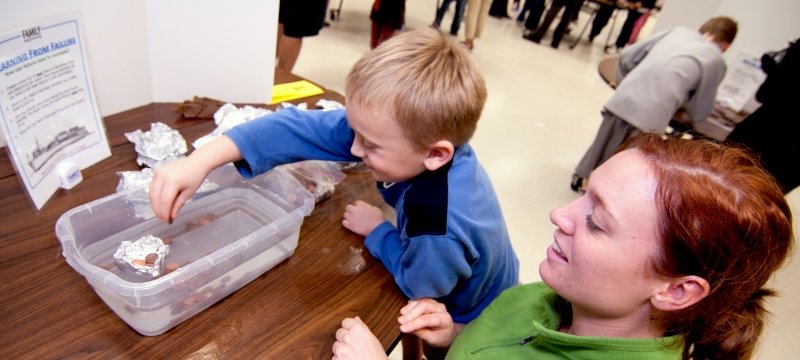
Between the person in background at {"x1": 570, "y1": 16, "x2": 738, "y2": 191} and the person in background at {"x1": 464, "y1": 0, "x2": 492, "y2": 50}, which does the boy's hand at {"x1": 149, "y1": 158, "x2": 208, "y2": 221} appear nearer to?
the person in background at {"x1": 570, "y1": 16, "x2": 738, "y2": 191}

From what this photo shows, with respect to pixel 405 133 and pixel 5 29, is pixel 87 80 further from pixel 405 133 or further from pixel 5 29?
pixel 405 133

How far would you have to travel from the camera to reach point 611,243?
0.55m

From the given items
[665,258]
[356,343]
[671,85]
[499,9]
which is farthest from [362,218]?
[499,9]

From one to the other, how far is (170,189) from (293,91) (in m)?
0.62

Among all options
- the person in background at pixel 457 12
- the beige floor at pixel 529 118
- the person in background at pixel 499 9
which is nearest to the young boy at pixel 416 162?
the beige floor at pixel 529 118

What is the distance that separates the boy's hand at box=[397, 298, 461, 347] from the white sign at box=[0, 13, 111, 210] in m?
0.61

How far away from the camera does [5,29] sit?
0.62m

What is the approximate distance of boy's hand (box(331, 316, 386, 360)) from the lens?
603mm

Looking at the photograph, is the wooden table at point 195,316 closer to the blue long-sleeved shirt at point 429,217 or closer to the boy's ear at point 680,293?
the blue long-sleeved shirt at point 429,217

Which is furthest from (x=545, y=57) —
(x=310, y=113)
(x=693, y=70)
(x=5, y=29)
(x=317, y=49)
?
(x=5, y=29)

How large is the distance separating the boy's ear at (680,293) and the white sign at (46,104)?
3.02ft

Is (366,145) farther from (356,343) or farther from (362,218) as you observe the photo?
(356,343)

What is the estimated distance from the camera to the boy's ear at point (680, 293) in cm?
52

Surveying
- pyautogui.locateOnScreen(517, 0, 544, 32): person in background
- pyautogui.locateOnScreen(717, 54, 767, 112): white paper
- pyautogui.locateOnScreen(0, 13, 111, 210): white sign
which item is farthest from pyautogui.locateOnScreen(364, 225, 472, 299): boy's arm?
pyautogui.locateOnScreen(517, 0, 544, 32): person in background
